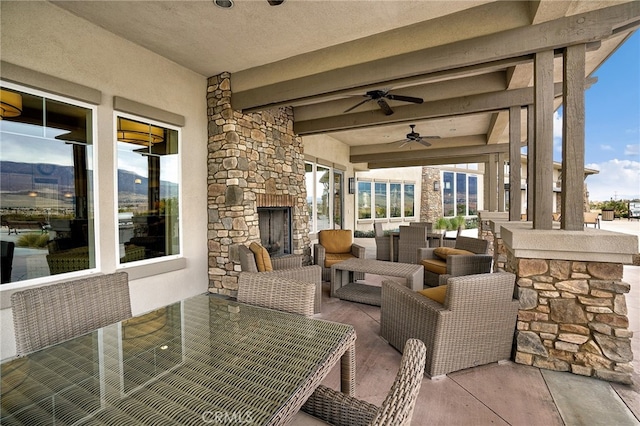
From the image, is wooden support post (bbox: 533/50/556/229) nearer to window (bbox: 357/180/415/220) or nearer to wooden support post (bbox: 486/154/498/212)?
wooden support post (bbox: 486/154/498/212)

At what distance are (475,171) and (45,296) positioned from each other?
18.8 m

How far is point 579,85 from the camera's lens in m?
2.68

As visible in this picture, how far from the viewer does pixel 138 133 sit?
3777 millimetres

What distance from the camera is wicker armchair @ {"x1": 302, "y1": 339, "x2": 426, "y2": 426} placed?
645mm

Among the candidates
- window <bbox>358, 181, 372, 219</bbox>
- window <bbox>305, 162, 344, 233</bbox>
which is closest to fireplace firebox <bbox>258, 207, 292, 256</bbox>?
window <bbox>305, 162, 344, 233</bbox>

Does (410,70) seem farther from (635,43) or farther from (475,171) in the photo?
(475,171)

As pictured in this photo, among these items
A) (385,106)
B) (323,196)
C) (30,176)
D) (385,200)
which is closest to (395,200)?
(385,200)

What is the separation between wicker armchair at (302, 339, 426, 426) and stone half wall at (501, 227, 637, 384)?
2049 mm

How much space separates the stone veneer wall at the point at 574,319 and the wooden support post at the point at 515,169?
217 cm

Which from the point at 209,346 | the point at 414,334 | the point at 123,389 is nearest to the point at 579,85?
the point at 414,334

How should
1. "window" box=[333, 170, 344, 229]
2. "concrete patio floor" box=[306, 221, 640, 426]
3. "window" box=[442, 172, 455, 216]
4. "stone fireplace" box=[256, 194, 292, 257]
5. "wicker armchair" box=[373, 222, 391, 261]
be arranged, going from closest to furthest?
"concrete patio floor" box=[306, 221, 640, 426] → "stone fireplace" box=[256, 194, 292, 257] → "wicker armchair" box=[373, 222, 391, 261] → "window" box=[333, 170, 344, 229] → "window" box=[442, 172, 455, 216]

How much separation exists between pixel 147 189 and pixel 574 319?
4659 millimetres

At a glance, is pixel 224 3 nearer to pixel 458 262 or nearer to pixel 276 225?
pixel 276 225

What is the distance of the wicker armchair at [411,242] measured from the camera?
233 inches
